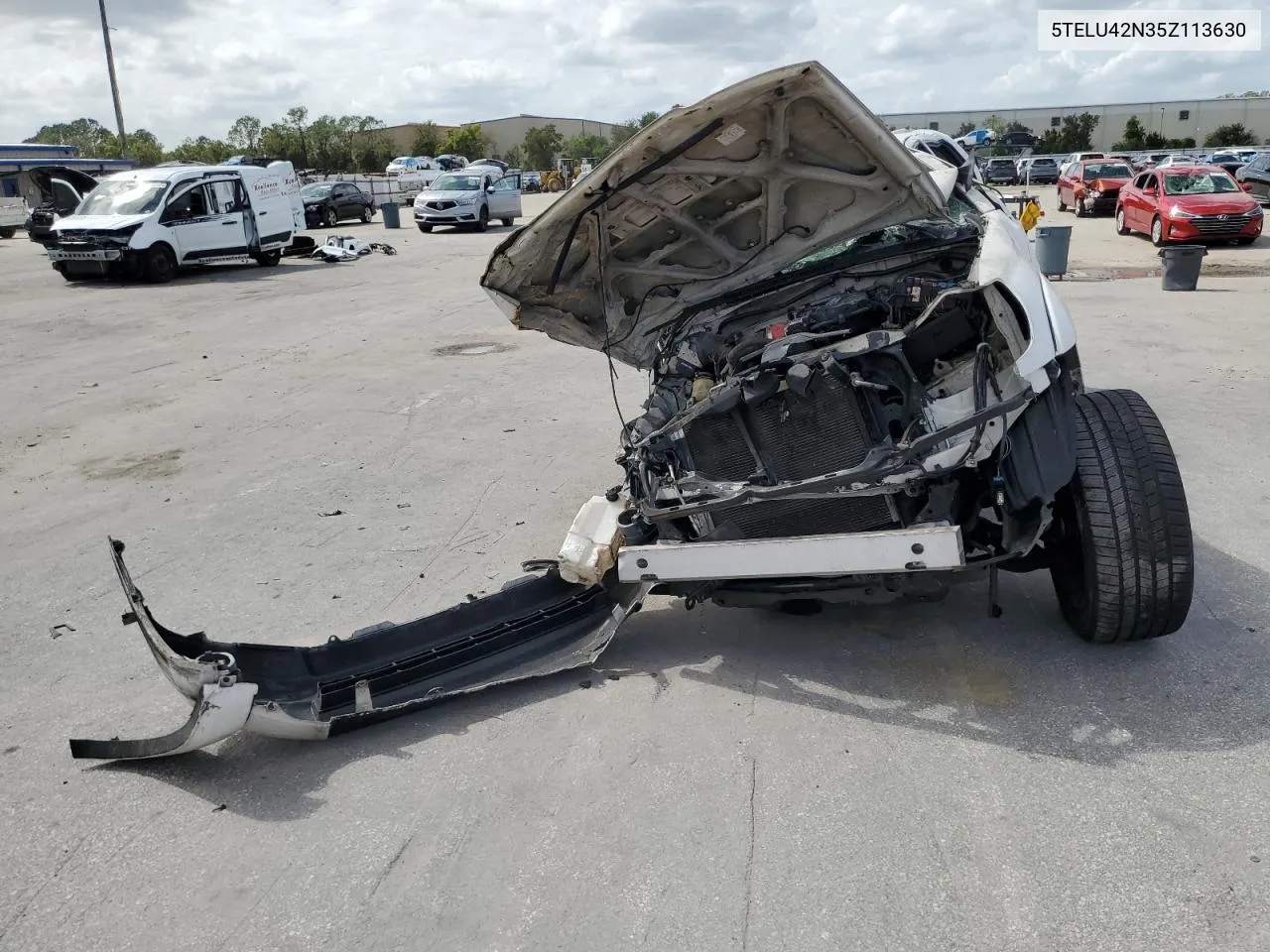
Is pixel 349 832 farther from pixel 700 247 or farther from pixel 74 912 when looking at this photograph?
pixel 700 247

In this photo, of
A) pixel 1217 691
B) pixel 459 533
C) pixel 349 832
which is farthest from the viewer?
pixel 459 533

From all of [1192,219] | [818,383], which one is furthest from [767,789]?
[1192,219]

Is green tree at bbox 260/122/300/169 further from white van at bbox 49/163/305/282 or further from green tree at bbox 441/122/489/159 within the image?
white van at bbox 49/163/305/282

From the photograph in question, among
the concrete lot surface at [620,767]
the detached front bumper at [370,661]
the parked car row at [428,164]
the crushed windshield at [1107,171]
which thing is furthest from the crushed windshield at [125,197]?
the parked car row at [428,164]

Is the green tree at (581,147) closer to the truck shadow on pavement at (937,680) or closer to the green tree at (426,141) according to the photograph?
the green tree at (426,141)

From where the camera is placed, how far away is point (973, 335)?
3996mm

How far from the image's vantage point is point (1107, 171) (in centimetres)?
2809

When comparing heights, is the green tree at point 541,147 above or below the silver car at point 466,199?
above

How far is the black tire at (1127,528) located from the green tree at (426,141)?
3623 inches

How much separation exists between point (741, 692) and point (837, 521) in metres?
0.77

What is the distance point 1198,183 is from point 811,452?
19911 mm

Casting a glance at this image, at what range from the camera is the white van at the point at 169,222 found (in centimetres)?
1838

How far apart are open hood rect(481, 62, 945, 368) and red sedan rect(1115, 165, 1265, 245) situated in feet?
58.2

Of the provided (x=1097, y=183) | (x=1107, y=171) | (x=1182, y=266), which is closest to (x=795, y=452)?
(x=1182, y=266)
